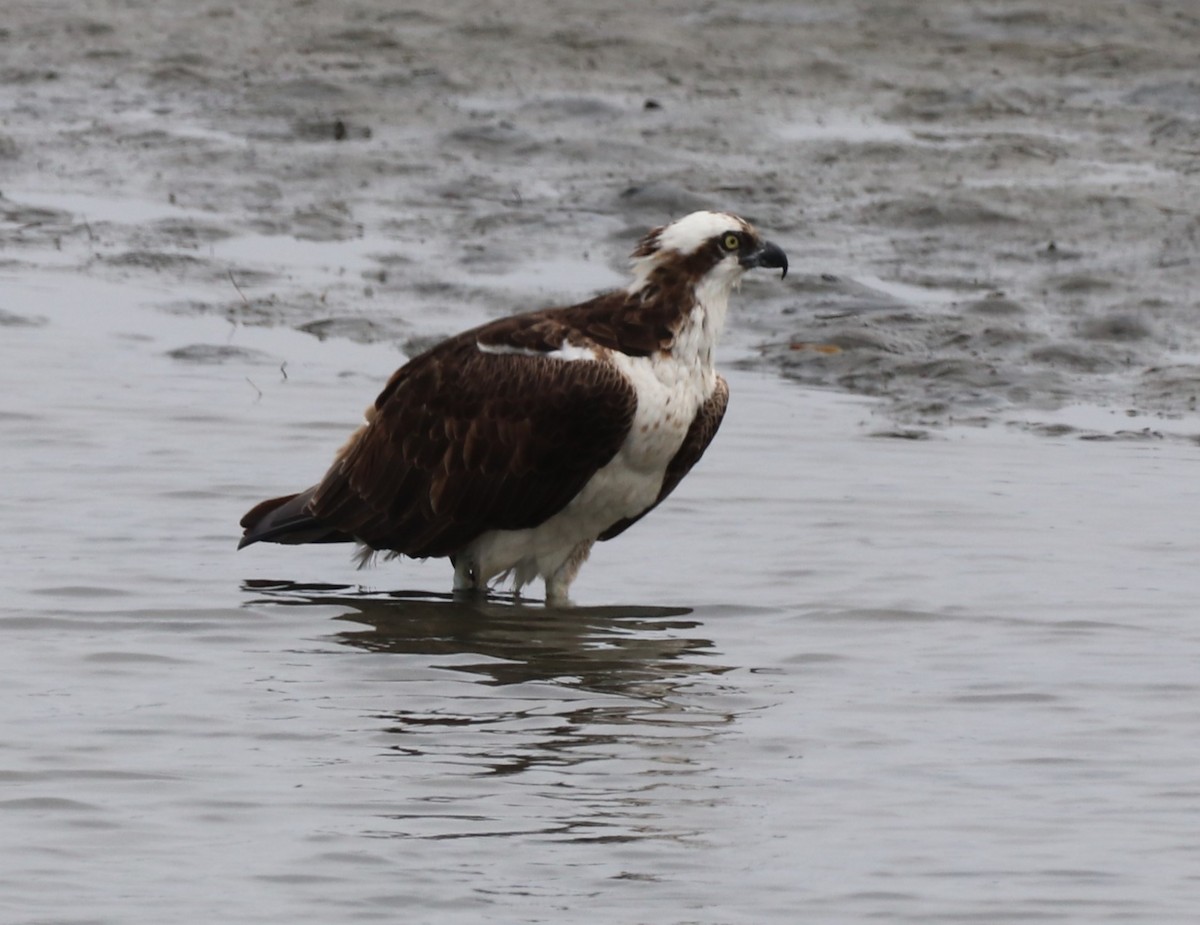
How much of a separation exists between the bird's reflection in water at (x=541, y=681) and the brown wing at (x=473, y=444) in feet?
0.89

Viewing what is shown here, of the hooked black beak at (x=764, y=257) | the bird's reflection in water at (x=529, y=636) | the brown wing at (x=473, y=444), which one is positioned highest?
the hooked black beak at (x=764, y=257)

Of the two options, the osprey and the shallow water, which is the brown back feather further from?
the shallow water

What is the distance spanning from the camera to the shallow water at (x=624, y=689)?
6.01m

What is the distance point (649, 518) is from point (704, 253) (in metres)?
1.82

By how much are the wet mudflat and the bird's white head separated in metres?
1.05

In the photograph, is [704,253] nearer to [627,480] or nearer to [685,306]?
[685,306]

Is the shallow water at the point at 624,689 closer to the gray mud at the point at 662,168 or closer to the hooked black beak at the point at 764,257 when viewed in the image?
the hooked black beak at the point at 764,257

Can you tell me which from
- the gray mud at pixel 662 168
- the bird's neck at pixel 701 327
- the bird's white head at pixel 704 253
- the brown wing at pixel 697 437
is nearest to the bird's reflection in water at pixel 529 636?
the brown wing at pixel 697 437

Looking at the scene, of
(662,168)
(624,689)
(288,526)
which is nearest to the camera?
(624,689)

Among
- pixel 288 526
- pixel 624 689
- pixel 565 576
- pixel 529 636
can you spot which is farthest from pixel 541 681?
pixel 288 526

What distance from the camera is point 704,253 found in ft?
28.5

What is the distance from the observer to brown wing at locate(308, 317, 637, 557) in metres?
8.45

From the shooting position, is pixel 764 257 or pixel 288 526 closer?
pixel 764 257

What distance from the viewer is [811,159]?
16328 millimetres
